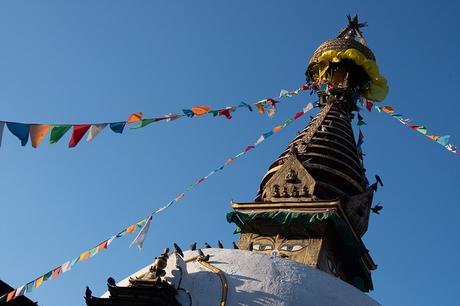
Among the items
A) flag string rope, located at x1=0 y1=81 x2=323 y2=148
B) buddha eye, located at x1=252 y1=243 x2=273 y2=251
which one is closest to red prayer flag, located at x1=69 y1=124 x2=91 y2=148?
flag string rope, located at x1=0 y1=81 x2=323 y2=148

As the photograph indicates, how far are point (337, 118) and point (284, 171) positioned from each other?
→ 4316 mm

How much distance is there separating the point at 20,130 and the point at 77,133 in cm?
102

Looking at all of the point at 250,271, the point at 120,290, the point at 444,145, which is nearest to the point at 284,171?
the point at 444,145

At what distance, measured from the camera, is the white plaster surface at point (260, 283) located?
8.34 metres

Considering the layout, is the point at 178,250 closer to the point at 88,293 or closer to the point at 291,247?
the point at 88,293

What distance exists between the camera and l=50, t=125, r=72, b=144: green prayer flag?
8.86 m

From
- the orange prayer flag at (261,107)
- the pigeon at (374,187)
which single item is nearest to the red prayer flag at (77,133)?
the orange prayer flag at (261,107)

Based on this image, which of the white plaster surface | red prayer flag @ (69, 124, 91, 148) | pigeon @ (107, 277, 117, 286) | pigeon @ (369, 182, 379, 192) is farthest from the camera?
pigeon @ (369, 182, 379, 192)

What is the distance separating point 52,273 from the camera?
33.4 ft

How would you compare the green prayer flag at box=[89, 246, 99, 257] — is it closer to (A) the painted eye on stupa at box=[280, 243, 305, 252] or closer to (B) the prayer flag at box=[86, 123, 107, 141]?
(B) the prayer flag at box=[86, 123, 107, 141]

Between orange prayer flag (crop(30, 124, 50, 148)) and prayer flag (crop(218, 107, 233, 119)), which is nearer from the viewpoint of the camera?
orange prayer flag (crop(30, 124, 50, 148))

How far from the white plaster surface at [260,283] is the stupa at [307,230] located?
0.01 metres

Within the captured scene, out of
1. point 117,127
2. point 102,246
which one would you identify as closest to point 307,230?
point 102,246

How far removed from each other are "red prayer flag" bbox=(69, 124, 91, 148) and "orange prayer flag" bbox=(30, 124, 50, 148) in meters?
0.46
